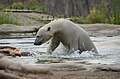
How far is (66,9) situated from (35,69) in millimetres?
35315

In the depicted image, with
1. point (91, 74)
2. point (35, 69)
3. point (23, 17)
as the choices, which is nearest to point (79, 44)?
point (91, 74)

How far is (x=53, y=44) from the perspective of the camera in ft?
37.4

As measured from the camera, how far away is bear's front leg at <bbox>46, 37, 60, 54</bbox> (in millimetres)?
11266

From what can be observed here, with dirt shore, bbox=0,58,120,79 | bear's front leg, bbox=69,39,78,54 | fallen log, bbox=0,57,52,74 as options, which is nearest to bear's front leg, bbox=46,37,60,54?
bear's front leg, bbox=69,39,78,54

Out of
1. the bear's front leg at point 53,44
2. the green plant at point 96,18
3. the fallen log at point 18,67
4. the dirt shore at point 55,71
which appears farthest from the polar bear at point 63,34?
the green plant at point 96,18

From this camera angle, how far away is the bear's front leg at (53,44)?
11.3m

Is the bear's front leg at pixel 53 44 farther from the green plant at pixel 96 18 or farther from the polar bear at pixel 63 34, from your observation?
the green plant at pixel 96 18

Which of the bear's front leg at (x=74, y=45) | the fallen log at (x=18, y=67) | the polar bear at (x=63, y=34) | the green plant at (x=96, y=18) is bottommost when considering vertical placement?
the green plant at (x=96, y=18)

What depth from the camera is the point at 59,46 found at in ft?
38.9

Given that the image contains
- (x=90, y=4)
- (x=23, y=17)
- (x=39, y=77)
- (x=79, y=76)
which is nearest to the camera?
(x=39, y=77)

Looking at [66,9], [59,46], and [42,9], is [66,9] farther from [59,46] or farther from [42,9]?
[59,46]

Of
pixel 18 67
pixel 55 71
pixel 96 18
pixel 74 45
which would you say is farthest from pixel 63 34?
pixel 96 18

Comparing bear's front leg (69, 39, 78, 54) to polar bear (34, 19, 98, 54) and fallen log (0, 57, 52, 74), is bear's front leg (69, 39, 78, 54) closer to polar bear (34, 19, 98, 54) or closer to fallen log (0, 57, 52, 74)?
polar bear (34, 19, 98, 54)

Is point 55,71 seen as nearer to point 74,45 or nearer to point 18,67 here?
point 18,67
